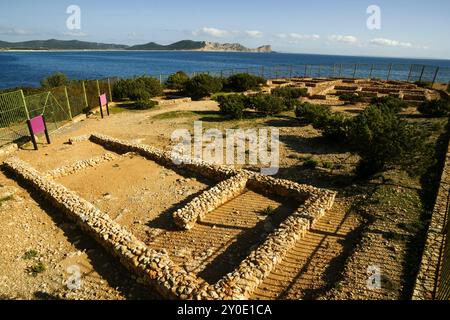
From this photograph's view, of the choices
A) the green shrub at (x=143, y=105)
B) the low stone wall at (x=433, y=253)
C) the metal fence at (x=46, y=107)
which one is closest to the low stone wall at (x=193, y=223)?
the low stone wall at (x=433, y=253)

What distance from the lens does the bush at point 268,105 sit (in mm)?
21688

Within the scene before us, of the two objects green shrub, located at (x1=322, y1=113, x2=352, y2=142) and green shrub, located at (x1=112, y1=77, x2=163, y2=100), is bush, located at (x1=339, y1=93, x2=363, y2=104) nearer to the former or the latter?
green shrub, located at (x1=322, y1=113, x2=352, y2=142)

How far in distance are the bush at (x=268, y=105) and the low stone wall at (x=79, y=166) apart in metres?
11.7

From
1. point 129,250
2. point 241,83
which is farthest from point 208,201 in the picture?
point 241,83

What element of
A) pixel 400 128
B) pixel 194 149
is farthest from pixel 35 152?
pixel 400 128

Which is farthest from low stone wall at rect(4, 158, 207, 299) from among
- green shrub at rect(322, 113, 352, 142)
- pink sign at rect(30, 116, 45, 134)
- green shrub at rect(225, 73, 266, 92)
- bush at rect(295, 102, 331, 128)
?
green shrub at rect(225, 73, 266, 92)

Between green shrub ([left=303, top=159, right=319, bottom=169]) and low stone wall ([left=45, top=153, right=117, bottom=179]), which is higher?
green shrub ([left=303, top=159, right=319, bottom=169])

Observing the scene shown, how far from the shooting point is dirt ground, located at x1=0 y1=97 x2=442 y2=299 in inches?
259

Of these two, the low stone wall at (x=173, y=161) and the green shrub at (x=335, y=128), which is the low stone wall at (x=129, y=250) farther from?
the green shrub at (x=335, y=128)

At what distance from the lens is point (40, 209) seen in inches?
386

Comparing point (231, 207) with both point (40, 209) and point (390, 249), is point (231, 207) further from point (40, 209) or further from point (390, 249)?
point (40, 209)

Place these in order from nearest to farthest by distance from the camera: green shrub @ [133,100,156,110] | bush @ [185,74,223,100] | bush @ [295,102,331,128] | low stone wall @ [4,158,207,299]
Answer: low stone wall @ [4,158,207,299]
bush @ [295,102,331,128]
green shrub @ [133,100,156,110]
bush @ [185,74,223,100]

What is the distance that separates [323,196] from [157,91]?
80.8 feet

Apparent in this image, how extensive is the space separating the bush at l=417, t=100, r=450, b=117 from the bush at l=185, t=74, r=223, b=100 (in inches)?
733
